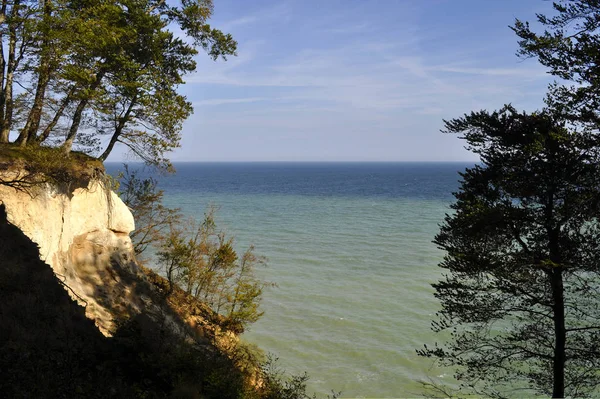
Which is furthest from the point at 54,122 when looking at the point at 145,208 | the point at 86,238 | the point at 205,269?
the point at 205,269

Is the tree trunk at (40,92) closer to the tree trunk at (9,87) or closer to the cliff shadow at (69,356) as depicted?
the tree trunk at (9,87)

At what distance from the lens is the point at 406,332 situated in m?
21.1

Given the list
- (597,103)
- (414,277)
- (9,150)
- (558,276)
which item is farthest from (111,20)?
(414,277)

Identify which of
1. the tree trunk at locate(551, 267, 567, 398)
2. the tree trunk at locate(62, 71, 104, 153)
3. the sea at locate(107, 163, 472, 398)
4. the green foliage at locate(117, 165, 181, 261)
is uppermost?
the tree trunk at locate(62, 71, 104, 153)

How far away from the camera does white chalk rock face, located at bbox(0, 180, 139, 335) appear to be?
1264 cm

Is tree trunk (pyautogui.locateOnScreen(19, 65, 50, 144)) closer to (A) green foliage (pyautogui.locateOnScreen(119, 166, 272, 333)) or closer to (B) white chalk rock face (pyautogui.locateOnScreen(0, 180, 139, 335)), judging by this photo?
(B) white chalk rock face (pyautogui.locateOnScreen(0, 180, 139, 335))

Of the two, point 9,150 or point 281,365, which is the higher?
point 9,150

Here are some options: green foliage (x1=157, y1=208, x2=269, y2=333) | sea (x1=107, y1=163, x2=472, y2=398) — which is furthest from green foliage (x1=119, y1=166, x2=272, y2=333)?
sea (x1=107, y1=163, x2=472, y2=398)

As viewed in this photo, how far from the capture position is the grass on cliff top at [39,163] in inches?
495

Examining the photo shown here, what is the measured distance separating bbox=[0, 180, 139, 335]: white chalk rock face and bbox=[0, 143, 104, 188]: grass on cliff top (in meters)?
0.51

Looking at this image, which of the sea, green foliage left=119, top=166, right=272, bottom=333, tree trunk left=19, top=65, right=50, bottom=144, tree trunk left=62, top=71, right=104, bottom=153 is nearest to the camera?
tree trunk left=19, top=65, right=50, bottom=144

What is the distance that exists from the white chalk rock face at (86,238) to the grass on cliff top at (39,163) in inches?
20.1

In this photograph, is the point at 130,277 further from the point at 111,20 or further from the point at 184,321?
the point at 111,20

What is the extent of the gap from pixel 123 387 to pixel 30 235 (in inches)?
299
